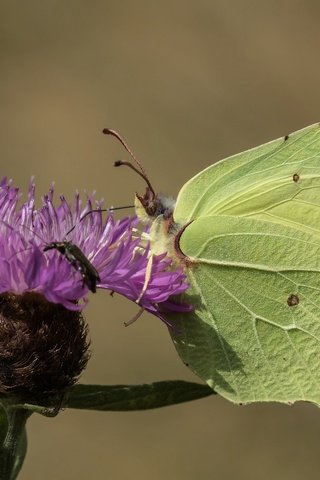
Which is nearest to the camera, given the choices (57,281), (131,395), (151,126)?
(57,281)

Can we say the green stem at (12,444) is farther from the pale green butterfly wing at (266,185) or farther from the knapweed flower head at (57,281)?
the pale green butterfly wing at (266,185)

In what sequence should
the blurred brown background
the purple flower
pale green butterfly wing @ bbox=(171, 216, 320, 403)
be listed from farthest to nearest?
the blurred brown background
pale green butterfly wing @ bbox=(171, 216, 320, 403)
the purple flower

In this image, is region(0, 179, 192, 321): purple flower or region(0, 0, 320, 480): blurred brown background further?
region(0, 0, 320, 480): blurred brown background

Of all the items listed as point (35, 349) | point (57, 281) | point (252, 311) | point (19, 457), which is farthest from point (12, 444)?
point (252, 311)

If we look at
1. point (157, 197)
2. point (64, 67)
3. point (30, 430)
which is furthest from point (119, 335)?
point (157, 197)

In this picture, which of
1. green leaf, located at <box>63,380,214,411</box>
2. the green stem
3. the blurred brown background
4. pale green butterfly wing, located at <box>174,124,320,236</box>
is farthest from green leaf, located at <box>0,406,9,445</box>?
the blurred brown background

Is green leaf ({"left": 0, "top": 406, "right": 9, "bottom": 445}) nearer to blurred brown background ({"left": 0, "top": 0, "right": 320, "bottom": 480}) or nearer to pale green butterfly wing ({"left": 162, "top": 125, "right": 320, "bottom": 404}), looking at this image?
pale green butterfly wing ({"left": 162, "top": 125, "right": 320, "bottom": 404})

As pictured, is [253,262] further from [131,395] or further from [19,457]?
[19,457]
